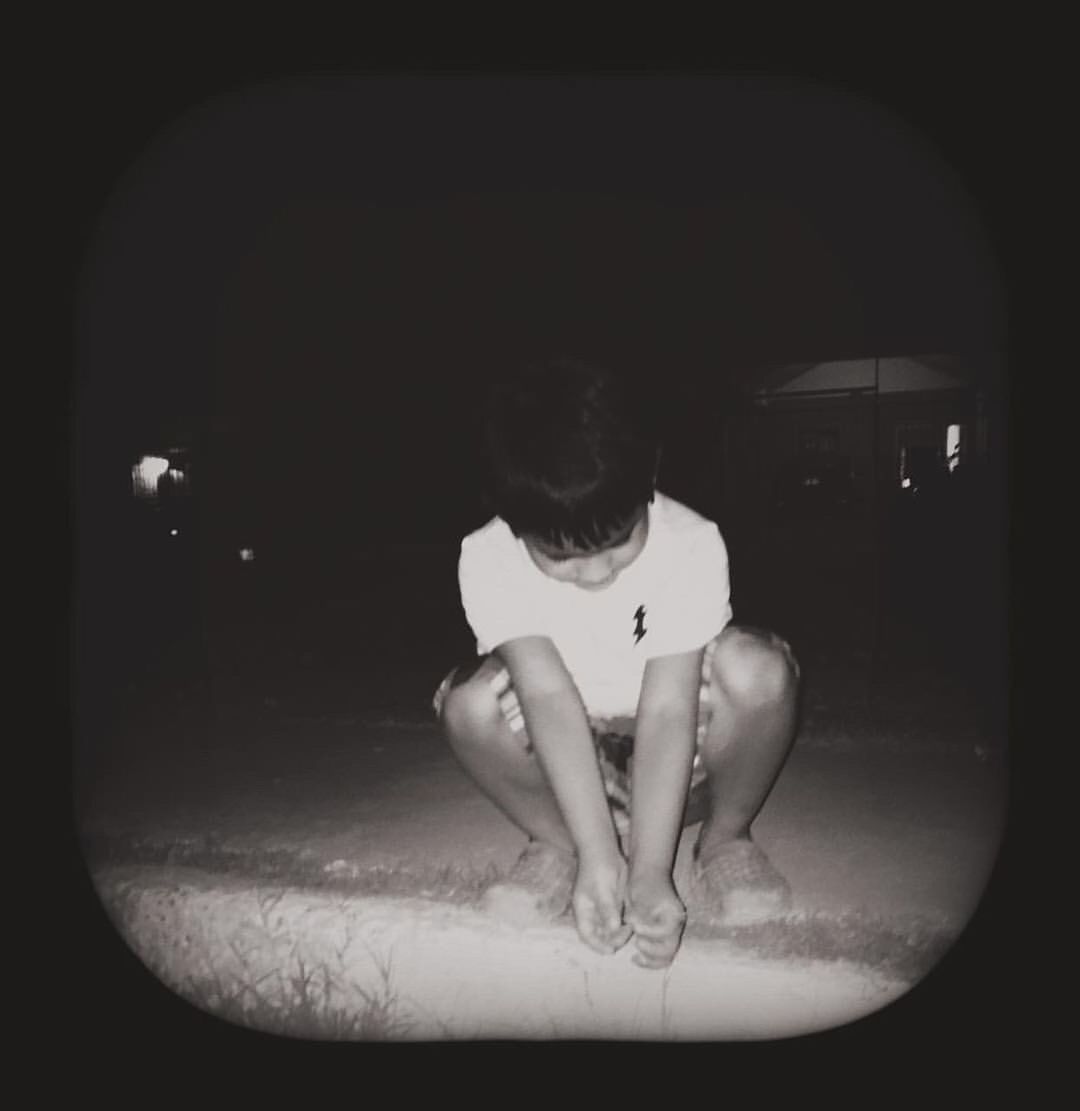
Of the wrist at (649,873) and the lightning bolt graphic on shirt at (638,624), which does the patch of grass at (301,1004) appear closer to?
the wrist at (649,873)

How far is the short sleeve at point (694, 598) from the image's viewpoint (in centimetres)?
118

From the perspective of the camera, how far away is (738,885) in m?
1.34

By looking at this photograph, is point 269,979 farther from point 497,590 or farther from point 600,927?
point 497,590

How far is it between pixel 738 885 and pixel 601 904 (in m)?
0.27

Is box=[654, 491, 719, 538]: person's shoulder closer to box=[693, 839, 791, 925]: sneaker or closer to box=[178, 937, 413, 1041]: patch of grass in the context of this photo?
box=[693, 839, 791, 925]: sneaker

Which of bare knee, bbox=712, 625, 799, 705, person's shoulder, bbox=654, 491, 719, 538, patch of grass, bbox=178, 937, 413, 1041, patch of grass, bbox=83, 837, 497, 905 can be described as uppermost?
person's shoulder, bbox=654, 491, 719, 538

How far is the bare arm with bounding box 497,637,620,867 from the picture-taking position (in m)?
1.18

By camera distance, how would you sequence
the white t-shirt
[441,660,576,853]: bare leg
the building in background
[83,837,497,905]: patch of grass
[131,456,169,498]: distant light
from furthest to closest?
the building in background, [131,456,169,498]: distant light, [83,837,497,905]: patch of grass, [441,660,576,853]: bare leg, the white t-shirt

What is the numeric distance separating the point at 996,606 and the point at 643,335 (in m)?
0.95

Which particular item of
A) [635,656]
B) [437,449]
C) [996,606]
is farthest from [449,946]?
[437,449]

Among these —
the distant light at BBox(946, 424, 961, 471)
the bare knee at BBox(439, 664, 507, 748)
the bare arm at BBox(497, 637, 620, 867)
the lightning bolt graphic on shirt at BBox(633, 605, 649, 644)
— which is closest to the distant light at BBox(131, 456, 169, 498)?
the bare knee at BBox(439, 664, 507, 748)

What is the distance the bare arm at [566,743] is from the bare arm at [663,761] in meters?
0.05

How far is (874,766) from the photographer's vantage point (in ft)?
6.00

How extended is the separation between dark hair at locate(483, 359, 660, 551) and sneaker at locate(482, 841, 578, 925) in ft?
1.85
